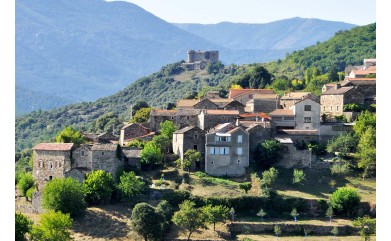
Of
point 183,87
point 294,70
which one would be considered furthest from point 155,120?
point 183,87

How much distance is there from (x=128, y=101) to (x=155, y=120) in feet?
259

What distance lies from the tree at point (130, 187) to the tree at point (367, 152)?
16.7 meters

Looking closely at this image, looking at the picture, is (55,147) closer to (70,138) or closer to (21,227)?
(70,138)

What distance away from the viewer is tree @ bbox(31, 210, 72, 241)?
4119 cm

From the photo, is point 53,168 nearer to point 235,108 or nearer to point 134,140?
point 134,140

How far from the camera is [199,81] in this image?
12850 cm

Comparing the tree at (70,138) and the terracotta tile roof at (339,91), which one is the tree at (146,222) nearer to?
the tree at (70,138)

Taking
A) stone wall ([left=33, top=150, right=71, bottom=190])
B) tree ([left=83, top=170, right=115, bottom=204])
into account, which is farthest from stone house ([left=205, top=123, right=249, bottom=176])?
stone wall ([left=33, top=150, right=71, bottom=190])

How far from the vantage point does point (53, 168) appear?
49531 mm

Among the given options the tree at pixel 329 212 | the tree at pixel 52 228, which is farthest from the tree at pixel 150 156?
the tree at pixel 329 212

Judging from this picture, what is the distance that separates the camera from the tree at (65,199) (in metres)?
45.2

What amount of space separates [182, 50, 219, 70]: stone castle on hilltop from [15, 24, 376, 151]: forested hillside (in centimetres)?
254

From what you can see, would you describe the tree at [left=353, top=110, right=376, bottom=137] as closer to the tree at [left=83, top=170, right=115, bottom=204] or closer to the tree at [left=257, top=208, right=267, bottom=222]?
the tree at [left=257, top=208, right=267, bottom=222]

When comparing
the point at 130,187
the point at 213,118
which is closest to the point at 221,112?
the point at 213,118
